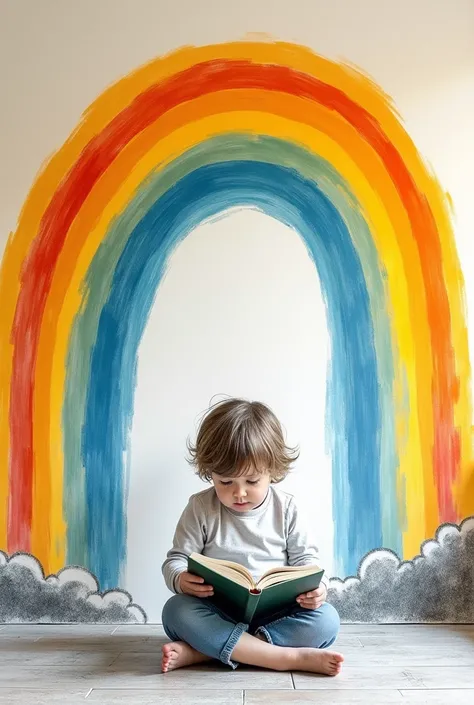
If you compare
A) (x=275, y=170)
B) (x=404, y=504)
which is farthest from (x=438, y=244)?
(x=404, y=504)

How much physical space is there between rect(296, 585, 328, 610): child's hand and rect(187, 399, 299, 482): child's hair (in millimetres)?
267

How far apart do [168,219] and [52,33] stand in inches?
22.7

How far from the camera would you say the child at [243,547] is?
4.32 ft

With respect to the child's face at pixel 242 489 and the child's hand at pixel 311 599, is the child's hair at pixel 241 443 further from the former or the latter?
the child's hand at pixel 311 599

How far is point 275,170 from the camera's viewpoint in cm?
177

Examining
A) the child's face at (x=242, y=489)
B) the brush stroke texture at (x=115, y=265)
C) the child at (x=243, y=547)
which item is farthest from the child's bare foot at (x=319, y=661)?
the brush stroke texture at (x=115, y=265)

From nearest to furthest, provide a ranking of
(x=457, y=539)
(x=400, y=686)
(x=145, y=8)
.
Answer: (x=400, y=686), (x=457, y=539), (x=145, y=8)

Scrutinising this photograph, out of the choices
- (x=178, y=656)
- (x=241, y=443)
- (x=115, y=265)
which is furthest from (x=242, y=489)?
(x=115, y=265)

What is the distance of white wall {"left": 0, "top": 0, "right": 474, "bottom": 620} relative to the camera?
173 centimetres

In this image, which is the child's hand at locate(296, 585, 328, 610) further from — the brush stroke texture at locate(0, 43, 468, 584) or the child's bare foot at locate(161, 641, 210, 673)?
the brush stroke texture at locate(0, 43, 468, 584)

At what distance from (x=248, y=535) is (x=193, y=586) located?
0.65ft

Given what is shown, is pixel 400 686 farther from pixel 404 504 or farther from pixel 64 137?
pixel 64 137

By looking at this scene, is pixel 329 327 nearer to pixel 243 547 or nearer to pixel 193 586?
pixel 243 547

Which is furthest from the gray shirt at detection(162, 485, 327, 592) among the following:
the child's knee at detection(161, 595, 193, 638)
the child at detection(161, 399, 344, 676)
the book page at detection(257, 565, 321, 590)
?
the book page at detection(257, 565, 321, 590)
